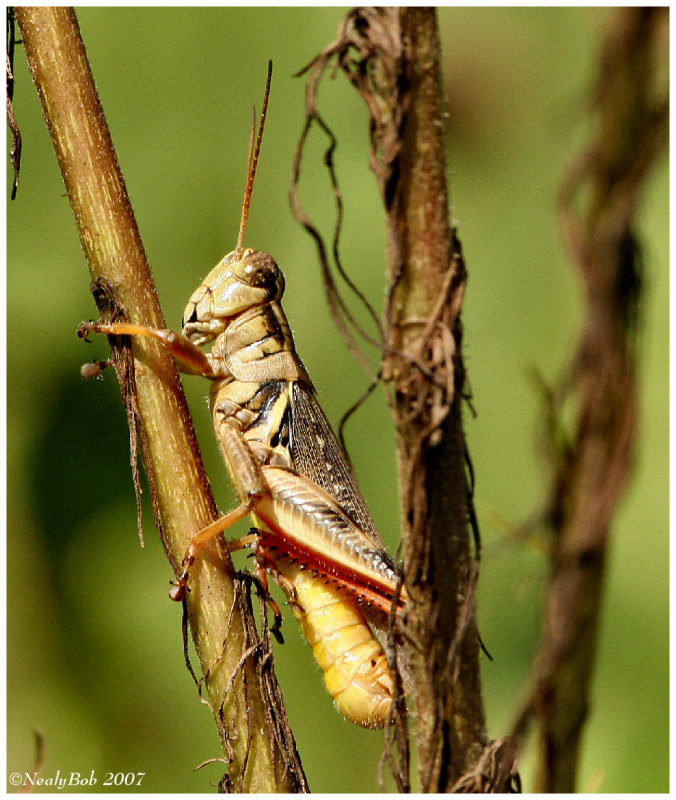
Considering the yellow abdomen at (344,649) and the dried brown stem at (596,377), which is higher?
the dried brown stem at (596,377)

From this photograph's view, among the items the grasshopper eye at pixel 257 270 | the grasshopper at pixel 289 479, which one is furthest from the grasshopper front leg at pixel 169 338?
the grasshopper eye at pixel 257 270

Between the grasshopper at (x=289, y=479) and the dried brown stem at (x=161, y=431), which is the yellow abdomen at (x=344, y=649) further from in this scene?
the dried brown stem at (x=161, y=431)

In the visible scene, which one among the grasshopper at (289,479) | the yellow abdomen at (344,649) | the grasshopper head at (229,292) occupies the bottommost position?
the yellow abdomen at (344,649)

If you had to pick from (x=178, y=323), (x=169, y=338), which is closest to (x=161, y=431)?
(x=169, y=338)

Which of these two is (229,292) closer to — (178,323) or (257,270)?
(257,270)

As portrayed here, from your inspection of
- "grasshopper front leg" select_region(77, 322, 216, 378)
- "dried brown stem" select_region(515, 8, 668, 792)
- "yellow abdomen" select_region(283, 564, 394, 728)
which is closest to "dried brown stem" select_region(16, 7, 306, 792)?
"grasshopper front leg" select_region(77, 322, 216, 378)

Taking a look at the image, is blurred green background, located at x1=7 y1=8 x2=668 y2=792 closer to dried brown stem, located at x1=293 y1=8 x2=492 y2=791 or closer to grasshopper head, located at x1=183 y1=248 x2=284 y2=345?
grasshopper head, located at x1=183 y1=248 x2=284 y2=345
